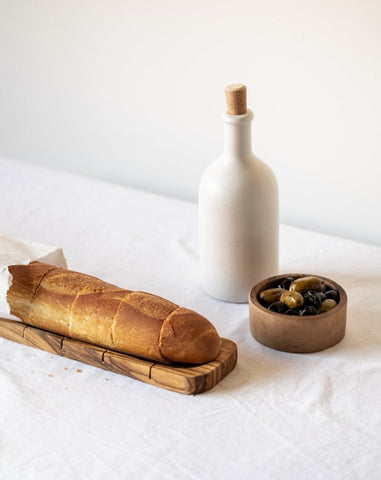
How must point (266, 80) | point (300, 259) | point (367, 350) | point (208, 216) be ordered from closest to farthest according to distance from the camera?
point (367, 350), point (208, 216), point (300, 259), point (266, 80)

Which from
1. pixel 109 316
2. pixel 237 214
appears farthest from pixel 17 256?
pixel 237 214

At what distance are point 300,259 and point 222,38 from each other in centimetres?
45

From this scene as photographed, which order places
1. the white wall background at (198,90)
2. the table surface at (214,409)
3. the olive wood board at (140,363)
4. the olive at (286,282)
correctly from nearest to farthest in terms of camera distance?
the table surface at (214,409) < the olive wood board at (140,363) < the olive at (286,282) < the white wall background at (198,90)

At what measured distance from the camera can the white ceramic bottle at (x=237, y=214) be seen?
108 centimetres

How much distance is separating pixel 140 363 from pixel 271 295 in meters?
0.20

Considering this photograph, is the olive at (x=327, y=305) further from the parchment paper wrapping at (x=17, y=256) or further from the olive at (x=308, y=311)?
the parchment paper wrapping at (x=17, y=256)

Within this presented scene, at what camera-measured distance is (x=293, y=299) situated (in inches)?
38.9

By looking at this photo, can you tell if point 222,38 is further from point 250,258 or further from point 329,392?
point 329,392

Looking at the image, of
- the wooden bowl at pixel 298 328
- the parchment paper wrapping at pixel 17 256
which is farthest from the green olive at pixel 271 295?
the parchment paper wrapping at pixel 17 256

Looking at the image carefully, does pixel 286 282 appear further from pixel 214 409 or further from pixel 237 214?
pixel 214 409

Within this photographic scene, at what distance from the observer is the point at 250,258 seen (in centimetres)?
113

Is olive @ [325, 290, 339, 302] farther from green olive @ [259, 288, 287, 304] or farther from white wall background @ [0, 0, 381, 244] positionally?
white wall background @ [0, 0, 381, 244]

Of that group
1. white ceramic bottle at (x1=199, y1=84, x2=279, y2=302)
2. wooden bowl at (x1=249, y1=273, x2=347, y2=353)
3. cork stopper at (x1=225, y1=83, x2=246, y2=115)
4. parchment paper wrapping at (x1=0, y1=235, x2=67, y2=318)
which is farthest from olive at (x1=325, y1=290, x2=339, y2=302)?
parchment paper wrapping at (x1=0, y1=235, x2=67, y2=318)

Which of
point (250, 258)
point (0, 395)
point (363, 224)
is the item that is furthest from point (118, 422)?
point (363, 224)
